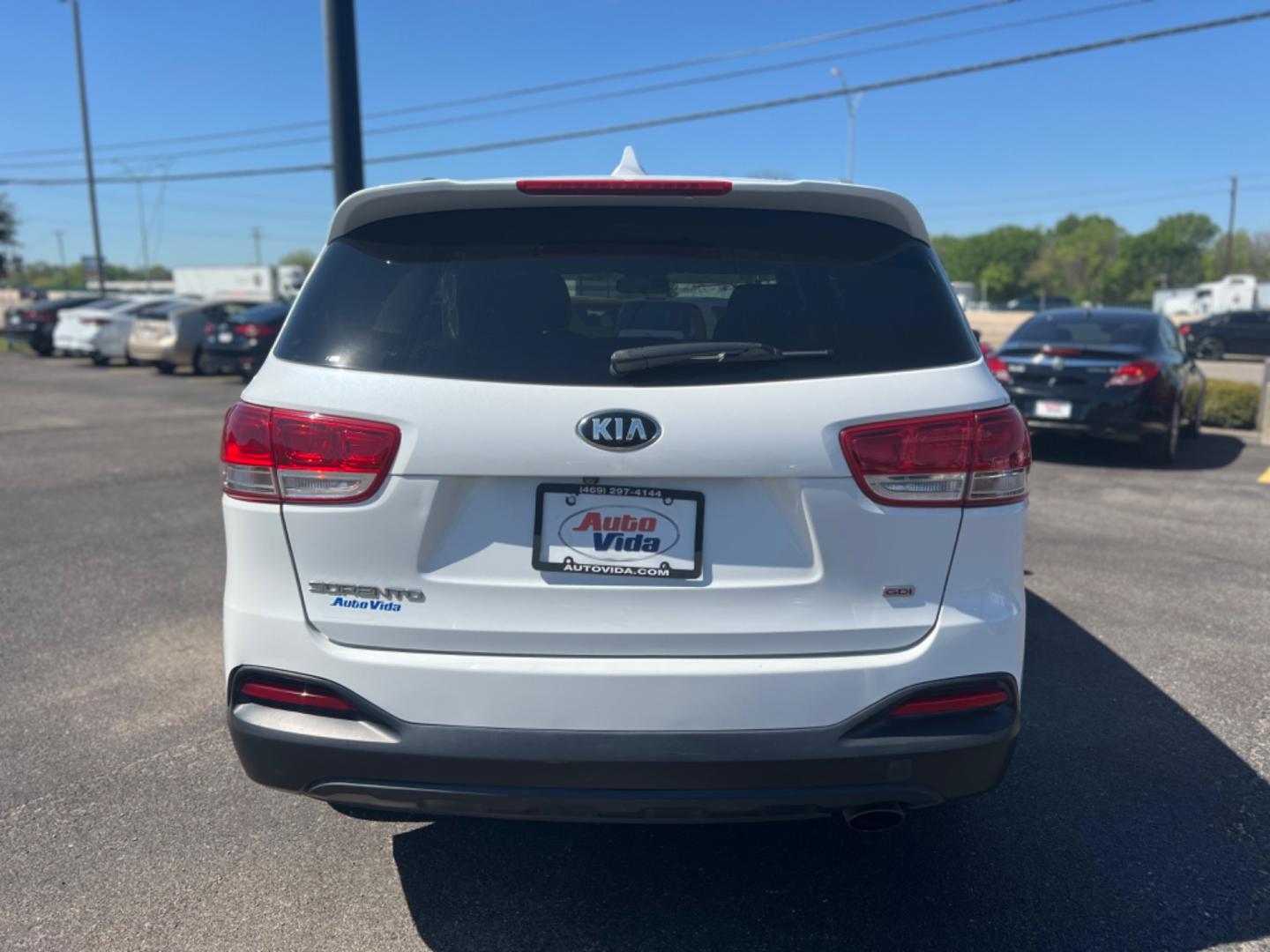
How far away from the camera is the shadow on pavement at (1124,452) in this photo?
1014 cm

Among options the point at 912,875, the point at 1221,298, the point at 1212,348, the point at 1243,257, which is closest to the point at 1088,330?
the point at 912,875

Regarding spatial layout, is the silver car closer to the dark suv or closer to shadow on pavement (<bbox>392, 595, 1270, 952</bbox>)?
shadow on pavement (<bbox>392, 595, 1270, 952</bbox>)

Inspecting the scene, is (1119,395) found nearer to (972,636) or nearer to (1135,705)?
(1135,705)

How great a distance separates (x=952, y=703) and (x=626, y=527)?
33.8 inches

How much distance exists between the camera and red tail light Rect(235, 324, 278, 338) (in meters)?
18.6

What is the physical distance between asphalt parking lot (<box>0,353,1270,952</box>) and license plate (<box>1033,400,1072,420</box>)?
4792 mm

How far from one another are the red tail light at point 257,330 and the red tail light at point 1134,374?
1445 centimetres

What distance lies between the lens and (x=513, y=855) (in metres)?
2.98

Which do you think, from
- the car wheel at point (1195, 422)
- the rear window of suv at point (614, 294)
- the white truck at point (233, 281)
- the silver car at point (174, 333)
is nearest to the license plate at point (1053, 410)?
the car wheel at point (1195, 422)

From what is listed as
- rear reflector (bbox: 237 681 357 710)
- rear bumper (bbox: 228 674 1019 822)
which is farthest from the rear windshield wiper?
rear reflector (bbox: 237 681 357 710)

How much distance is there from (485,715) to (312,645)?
44 centimetres

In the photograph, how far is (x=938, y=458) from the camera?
228cm

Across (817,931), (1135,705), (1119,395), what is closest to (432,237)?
(817,931)

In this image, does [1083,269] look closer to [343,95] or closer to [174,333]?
[174,333]
